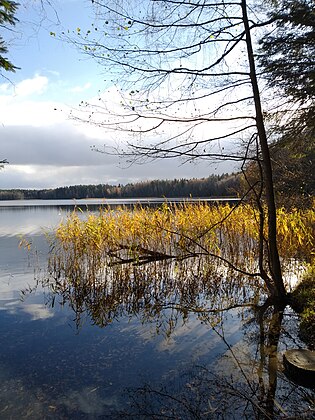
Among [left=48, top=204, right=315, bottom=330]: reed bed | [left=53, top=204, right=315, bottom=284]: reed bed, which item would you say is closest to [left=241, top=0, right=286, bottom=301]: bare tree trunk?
[left=48, top=204, right=315, bottom=330]: reed bed

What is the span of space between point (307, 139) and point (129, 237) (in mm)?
5254

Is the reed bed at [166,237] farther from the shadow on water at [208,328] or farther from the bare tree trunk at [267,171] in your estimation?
the bare tree trunk at [267,171]

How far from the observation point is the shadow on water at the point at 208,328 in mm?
3227

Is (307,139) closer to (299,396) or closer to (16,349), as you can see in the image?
(299,396)

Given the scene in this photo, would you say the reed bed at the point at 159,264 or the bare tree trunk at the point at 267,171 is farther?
the reed bed at the point at 159,264

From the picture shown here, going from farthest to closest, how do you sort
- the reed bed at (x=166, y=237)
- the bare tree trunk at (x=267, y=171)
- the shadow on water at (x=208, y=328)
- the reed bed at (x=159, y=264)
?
the reed bed at (x=166, y=237)
the reed bed at (x=159, y=264)
the bare tree trunk at (x=267, y=171)
the shadow on water at (x=208, y=328)

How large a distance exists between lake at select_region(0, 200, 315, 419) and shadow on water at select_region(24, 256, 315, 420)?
1cm

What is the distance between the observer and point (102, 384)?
12.3ft

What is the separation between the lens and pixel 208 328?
5371mm

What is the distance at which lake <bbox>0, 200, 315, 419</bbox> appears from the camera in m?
3.25

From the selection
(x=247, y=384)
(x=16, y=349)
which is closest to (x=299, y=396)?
(x=247, y=384)

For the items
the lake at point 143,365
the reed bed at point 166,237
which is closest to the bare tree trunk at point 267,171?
the lake at point 143,365

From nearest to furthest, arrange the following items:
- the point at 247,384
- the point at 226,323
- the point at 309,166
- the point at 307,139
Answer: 1. the point at 247,384
2. the point at 226,323
3. the point at 307,139
4. the point at 309,166

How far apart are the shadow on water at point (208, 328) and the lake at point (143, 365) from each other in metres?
0.01
